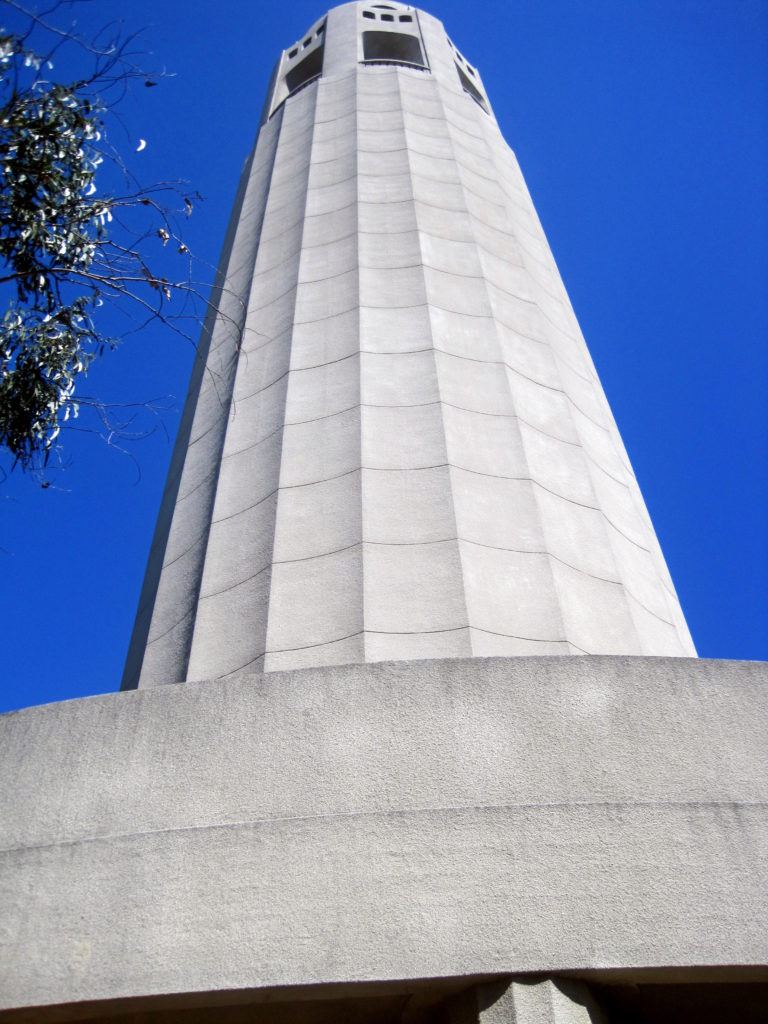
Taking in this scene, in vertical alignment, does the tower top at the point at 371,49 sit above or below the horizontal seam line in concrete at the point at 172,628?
above

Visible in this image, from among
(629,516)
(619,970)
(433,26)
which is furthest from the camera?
(433,26)

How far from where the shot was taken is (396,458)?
1202 cm

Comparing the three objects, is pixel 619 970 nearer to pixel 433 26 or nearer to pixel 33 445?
pixel 33 445

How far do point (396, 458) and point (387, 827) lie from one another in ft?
20.1

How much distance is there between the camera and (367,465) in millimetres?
11922

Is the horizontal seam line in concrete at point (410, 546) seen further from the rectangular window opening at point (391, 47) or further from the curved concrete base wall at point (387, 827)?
the rectangular window opening at point (391, 47)

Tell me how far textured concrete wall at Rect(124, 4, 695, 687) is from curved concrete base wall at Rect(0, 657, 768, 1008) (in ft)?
8.92

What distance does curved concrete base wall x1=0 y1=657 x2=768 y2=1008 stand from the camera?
20.0 ft

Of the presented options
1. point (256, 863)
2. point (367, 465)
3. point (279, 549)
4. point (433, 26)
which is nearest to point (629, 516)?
point (367, 465)

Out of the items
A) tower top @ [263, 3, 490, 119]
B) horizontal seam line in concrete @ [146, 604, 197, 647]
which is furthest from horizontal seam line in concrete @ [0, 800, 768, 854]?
tower top @ [263, 3, 490, 119]

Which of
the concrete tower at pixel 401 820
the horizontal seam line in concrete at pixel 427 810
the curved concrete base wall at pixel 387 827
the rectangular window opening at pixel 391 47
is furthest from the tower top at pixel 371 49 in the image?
the horizontal seam line in concrete at pixel 427 810

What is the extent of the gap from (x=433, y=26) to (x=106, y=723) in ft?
75.2

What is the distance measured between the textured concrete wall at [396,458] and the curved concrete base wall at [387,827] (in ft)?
8.92

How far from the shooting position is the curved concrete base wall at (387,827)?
20.0ft
